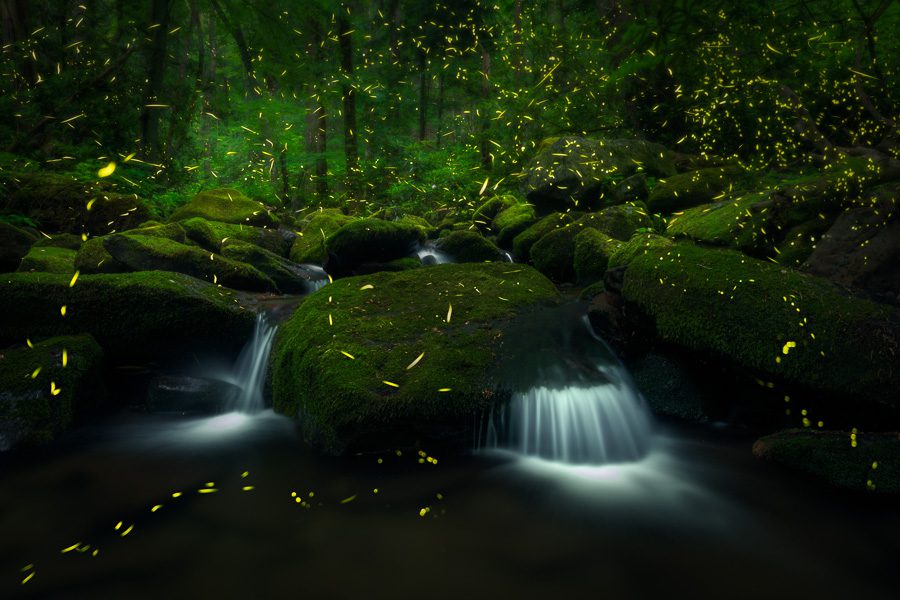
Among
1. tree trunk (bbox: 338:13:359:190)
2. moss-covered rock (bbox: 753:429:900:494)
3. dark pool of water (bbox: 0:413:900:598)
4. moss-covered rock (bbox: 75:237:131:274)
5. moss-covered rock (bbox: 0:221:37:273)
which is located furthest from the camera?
tree trunk (bbox: 338:13:359:190)

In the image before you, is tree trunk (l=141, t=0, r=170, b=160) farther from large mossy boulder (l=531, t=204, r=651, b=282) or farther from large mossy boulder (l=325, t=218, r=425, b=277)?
large mossy boulder (l=531, t=204, r=651, b=282)

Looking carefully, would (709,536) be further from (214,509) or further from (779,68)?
(779,68)

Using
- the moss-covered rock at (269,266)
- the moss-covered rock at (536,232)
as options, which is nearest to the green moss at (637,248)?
the moss-covered rock at (536,232)

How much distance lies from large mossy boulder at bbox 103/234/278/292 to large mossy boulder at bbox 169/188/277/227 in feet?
11.2

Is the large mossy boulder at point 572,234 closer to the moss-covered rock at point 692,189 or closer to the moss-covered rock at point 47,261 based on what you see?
the moss-covered rock at point 692,189

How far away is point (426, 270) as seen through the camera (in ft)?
20.4

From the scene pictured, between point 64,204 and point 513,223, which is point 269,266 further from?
point 513,223

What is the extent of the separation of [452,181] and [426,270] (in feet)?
35.4

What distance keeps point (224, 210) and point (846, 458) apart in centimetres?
1042

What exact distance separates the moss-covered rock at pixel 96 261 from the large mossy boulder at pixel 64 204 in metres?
2.31

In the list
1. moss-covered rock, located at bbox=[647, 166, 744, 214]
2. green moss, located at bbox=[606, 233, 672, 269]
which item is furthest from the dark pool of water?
moss-covered rock, located at bbox=[647, 166, 744, 214]

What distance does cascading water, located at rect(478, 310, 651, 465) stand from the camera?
4102mm

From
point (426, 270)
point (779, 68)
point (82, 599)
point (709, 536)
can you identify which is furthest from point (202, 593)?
point (779, 68)

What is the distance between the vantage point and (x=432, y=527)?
3.13m
